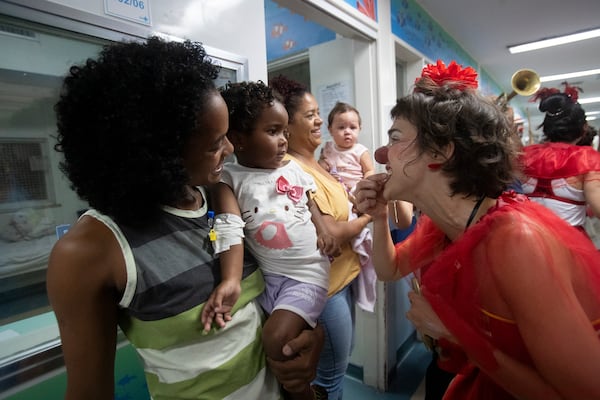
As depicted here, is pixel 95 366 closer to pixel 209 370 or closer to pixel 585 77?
pixel 209 370

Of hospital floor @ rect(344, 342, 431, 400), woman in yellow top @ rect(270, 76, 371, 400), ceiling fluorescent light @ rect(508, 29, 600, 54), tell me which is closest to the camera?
woman in yellow top @ rect(270, 76, 371, 400)

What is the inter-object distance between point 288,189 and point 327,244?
0.22 m

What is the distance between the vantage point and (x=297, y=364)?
2.64 ft

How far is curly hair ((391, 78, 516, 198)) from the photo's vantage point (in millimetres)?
931

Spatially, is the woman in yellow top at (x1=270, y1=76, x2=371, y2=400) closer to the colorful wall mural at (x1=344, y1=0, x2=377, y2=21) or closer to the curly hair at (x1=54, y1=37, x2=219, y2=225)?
the curly hair at (x1=54, y1=37, x2=219, y2=225)

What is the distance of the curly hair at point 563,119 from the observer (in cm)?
222

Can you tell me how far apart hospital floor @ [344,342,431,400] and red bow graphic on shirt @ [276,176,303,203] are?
193 centimetres

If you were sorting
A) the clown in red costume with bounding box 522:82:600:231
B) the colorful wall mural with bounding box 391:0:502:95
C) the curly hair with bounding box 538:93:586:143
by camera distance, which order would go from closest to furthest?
the clown in red costume with bounding box 522:82:600:231 < the curly hair with bounding box 538:93:586:143 < the colorful wall mural with bounding box 391:0:502:95

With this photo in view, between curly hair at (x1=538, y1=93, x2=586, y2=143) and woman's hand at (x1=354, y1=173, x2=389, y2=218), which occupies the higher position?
curly hair at (x1=538, y1=93, x2=586, y2=143)

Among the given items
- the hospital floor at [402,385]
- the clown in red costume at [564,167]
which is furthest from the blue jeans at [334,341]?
the clown in red costume at [564,167]

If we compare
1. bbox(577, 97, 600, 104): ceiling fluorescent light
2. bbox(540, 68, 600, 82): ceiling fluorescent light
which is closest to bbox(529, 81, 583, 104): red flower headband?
bbox(540, 68, 600, 82): ceiling fluorescent light

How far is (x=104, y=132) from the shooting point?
62 centimetres

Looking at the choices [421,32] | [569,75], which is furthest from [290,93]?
[569,75]

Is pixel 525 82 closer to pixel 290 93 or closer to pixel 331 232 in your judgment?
pixel 290 93
